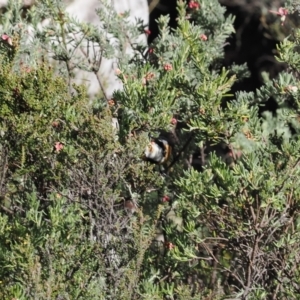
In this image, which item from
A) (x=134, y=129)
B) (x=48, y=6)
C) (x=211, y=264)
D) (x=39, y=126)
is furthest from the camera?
(x=211, y=264)

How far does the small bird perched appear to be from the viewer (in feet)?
12.0

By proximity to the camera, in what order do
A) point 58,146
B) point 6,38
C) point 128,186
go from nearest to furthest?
point 58,146 < point 128,186 < point 6,38

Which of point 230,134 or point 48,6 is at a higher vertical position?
point 48,6

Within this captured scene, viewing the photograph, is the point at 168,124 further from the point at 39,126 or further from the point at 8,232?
the point at 8,232

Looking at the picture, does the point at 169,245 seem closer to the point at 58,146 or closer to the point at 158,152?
the point at 158,152

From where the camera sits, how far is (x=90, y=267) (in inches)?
128

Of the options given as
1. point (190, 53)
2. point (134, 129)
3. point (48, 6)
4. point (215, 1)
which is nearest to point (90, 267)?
point (134, 129)

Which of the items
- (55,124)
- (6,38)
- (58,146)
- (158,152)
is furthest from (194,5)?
(58,146)

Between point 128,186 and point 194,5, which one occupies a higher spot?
point 194,5

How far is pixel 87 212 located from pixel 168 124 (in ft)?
1.83

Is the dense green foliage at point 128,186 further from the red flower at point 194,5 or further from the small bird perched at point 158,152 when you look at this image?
the red flower at point 194,5

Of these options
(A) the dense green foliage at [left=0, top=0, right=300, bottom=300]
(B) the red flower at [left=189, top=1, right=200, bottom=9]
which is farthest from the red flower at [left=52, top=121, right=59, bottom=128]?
(B) the red flower at [left=189, top=1, right=200, bottom=9]

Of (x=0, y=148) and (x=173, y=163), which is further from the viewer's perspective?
(x=173, y=163)

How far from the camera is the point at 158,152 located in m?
3.81
